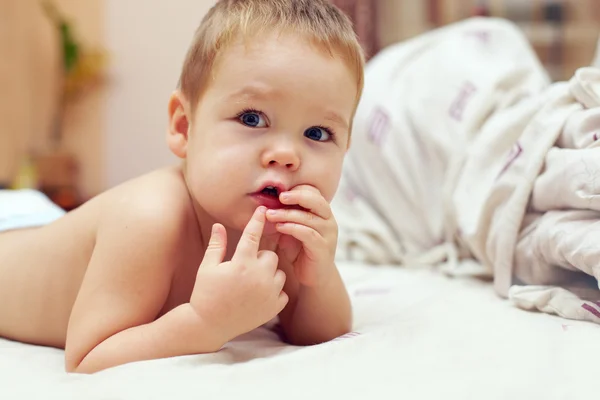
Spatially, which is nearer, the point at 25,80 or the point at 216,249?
the point at 216,249

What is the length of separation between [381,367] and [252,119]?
0.32 metres

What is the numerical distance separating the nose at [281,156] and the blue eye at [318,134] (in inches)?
1.8

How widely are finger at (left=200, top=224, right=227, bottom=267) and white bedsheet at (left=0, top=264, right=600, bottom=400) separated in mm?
100

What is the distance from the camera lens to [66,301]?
0.87 metres

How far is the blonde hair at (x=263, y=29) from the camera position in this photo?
2.52 feet

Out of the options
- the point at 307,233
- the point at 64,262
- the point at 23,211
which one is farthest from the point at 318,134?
the point at 23,211

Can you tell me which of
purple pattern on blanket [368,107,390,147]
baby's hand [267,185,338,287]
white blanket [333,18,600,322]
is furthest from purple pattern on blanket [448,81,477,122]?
baby's hand [267,185,338,287]

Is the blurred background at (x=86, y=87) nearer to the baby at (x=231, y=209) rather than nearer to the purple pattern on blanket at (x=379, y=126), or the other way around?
the purple pattern on blanket at (x=379, y=126)

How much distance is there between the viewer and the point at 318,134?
789 millimetres

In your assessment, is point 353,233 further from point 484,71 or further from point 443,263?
point 484,71

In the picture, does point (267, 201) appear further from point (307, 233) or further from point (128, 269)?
point (128, 269)

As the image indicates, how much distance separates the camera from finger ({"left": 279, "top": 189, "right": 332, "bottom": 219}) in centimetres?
73

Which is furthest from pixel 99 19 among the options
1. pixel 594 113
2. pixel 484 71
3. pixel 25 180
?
pixel 594 113

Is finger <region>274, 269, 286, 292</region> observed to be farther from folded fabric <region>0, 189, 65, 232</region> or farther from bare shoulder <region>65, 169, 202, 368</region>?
folded fabric <region>0, 189, 65, 232</region>
